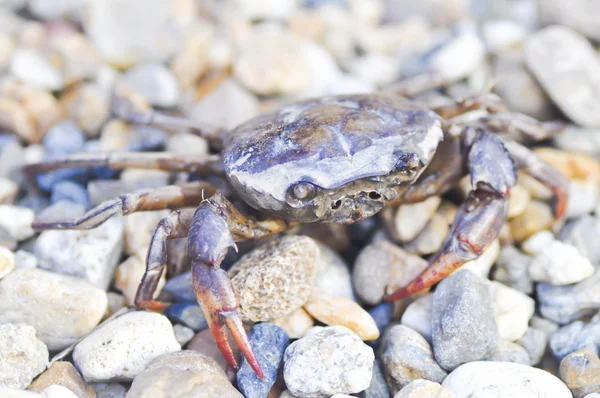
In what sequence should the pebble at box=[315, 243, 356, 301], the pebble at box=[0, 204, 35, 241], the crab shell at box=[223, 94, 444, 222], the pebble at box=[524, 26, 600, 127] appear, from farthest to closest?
1. the pebble at box=[524, 26, 600, 127]
2. the pebble at box=[0, 204, 35, 241]
3. the pebble at box=[315, 243, 356, 301]
4. the crab shell at box=[223, 94, 444, 222]

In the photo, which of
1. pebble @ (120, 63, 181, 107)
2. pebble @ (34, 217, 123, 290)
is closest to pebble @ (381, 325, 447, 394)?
pebble @ (34, 217, 123, 290)

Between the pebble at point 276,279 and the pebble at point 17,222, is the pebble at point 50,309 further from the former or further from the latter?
the pebble at point 276,279

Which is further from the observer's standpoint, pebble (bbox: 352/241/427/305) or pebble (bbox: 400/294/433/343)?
pebble (bbox: 352/241/427/305)

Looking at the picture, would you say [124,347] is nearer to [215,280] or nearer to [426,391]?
[215,280]

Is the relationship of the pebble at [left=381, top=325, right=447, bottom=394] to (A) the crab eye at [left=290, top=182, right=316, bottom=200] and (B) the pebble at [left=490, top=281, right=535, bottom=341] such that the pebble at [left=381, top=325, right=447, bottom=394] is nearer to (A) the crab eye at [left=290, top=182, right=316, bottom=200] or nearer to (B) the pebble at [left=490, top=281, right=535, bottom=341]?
(B) the pebble at [left=490, top=281, right=535, bottom=341]

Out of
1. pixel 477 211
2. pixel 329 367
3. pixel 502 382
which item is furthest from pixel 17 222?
pixel 502 382

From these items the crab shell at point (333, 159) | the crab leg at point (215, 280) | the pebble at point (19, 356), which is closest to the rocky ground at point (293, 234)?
the pebble at point (19, 356)

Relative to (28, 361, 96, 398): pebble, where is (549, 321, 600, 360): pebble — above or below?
below

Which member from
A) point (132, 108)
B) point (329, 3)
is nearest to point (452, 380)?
→ point (132, 108)
